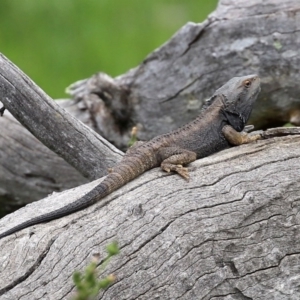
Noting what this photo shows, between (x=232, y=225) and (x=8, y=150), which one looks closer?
(x=232, y=225)

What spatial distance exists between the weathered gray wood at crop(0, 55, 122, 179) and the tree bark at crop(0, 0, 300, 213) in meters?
1.81

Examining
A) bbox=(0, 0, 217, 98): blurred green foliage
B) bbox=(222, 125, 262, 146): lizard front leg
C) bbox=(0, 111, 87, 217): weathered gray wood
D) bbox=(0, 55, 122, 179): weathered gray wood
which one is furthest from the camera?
bbox=(0, 0, 217, 98): blurred green foliage

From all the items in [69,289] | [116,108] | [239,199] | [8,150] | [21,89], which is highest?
[116,108]

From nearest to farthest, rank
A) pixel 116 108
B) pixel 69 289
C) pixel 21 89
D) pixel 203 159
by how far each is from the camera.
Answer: pixel 69 289 → pixel 203 159 → pixel 21 89 → pixel 116 108

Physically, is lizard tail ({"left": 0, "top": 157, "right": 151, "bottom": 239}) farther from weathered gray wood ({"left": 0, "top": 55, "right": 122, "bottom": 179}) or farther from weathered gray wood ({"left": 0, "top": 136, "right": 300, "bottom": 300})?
weathered gray wood ({"left": 0, "top": 55, "right": 122, "bottom": 179})

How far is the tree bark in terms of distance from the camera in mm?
7266

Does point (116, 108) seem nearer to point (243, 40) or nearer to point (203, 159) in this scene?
point (243, 40)

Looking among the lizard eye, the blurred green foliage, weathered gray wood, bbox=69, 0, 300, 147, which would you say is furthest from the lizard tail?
the blurred green foliage

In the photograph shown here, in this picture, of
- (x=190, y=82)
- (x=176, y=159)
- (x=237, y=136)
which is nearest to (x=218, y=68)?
(x=190, y=82)

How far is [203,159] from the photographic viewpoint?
17.4ft

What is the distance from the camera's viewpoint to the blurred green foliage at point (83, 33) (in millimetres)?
12477

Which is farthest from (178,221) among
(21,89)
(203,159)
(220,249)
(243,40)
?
(243,40)

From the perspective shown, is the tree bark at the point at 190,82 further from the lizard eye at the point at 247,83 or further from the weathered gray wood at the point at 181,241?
the weathered gray wood at the point at 181,241

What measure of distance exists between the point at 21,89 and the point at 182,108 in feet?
7.83
